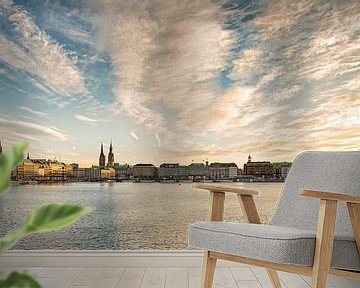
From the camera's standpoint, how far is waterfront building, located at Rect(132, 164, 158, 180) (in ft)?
14.1

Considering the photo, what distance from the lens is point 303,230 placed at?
2.45m

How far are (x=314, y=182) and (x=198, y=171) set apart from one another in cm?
162

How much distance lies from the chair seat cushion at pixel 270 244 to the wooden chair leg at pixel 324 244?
0.03 m

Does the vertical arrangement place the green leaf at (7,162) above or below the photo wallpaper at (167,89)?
below

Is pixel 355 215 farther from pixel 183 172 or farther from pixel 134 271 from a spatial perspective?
pixel 183 172

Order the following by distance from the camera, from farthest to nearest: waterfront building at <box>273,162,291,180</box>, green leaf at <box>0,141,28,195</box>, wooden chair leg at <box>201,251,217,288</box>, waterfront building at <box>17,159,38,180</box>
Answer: waterfront building at <box>17,159,38,180</box>, waterfront building at <box>273,162,291,180</box>, wooden chair leg at <box>201,251,217,288</box>, green leaf at <box>0,141,28,195</box>

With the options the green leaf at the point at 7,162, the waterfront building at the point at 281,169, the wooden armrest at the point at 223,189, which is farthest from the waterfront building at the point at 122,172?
the green leaf at the point at 7,162

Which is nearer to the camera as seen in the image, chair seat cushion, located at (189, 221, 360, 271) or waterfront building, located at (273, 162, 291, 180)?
chair seat cushion, located at (189, 221, 360, 271)

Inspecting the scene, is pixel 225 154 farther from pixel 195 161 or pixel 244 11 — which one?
pixel 244 11

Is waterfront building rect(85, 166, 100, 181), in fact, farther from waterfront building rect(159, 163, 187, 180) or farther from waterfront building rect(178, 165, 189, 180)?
waterfront building rect(178, 165, 189, 180)

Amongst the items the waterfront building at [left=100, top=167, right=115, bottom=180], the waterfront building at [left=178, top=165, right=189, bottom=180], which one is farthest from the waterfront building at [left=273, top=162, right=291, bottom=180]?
the waterfront building at [left=100, top=167, right=115, bottom=180]

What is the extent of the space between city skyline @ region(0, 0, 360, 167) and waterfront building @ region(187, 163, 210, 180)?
20cm

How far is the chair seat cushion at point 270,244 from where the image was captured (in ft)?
7.23

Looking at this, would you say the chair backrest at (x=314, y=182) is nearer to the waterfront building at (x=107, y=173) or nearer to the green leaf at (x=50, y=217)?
the waterfront building at (x=107, y=173)
